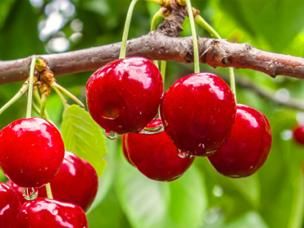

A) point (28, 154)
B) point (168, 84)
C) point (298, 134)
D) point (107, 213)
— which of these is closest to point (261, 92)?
point (298, 134)

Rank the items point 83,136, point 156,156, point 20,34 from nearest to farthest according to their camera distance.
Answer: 1. point 156,156
2. point 83,136
3. point 20,34

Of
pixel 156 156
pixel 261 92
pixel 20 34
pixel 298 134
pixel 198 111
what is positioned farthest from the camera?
pixel 261 92

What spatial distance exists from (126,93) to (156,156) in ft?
0.77

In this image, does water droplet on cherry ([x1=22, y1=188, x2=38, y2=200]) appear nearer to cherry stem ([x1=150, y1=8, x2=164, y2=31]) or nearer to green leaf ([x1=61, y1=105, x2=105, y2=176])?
green leaf ([x1=61, y1=105, x2=105, y2=176])

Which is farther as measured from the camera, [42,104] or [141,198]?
[141,198]

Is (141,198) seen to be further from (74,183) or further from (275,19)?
(74,183)

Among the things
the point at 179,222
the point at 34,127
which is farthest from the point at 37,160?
the point at 179,222

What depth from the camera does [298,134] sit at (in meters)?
2.87

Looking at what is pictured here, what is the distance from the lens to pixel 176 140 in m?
1.19

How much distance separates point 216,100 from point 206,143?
0.06 metres

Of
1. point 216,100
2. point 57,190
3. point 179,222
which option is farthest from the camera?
point 179,222

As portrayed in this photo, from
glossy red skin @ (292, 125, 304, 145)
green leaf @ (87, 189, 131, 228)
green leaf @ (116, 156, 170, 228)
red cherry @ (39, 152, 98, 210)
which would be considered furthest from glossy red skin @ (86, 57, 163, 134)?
glossy red skin @ (292, 125, 304, 145)

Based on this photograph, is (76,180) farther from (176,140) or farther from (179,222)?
(179,222)

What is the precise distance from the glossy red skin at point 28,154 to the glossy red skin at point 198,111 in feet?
0.58
